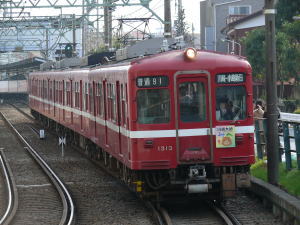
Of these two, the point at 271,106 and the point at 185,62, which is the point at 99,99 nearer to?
the point at 271,106

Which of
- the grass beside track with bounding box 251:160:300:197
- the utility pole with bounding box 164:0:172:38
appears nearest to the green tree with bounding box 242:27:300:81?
the utility pole with bounding box 164:0:172:38

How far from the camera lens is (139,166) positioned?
12859mm

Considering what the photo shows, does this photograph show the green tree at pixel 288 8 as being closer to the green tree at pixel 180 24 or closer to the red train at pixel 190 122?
the red train at pixel 190 122

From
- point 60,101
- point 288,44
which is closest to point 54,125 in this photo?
point 60,101

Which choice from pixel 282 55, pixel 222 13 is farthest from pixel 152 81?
pixel 222 13

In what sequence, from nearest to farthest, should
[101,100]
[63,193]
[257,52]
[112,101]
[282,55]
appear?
[112,101] → [63,193] → [101,100] → [282,55] → [257,52]

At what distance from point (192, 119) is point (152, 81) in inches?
33.8

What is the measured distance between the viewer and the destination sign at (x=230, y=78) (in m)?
13.0

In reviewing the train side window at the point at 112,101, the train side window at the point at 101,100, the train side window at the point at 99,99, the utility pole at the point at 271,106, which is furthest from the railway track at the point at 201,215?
the train side window at the point at 99,99

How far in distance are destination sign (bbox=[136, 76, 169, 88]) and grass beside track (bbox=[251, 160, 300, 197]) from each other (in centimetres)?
265

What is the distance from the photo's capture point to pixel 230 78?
13047mm

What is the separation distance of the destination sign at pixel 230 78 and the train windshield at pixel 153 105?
850 mm

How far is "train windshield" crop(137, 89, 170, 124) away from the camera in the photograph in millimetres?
12922

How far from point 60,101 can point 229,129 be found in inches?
624
